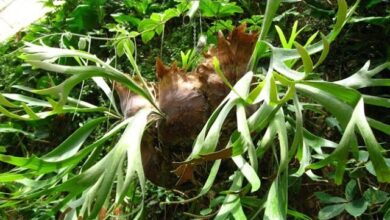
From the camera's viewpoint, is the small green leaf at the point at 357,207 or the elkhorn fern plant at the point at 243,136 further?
the small green leaf at the point at 357,207

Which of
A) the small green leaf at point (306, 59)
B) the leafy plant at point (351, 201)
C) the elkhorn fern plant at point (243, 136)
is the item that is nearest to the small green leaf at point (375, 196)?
the leafy plant at point (351, 201)

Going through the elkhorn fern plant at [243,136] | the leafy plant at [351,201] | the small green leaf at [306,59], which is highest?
the small green leaf at [306,59]

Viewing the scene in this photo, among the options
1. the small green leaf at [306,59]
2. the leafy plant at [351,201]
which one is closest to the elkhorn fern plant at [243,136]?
the small green leaf at [306,59]

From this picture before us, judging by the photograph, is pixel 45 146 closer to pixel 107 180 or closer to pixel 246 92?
pixel 107 180

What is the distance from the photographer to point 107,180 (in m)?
0.96

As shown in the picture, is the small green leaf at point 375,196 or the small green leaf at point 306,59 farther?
the small green leaf at point 375,196

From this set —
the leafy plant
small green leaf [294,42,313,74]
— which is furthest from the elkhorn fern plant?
the leafy plant

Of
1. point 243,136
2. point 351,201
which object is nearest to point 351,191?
point 351,201

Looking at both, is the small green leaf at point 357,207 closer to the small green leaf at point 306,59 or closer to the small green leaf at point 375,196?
the small green leaf at point 375,196

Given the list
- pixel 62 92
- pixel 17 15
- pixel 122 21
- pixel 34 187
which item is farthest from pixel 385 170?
pixel 17 15

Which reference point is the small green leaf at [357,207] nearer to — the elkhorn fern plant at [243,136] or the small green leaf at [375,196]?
the small green leaf at [375,196]

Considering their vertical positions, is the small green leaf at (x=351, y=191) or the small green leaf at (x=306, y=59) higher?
the small green leaf at (x=306, y=59)

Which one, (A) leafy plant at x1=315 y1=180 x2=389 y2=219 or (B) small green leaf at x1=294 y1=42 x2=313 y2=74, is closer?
(B) small green leaf at x1=294 y1=42 x2=313 y2=74

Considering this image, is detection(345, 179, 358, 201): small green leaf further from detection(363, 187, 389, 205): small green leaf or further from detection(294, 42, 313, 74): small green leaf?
detection(294, 42, 313, 74): small green leaf
